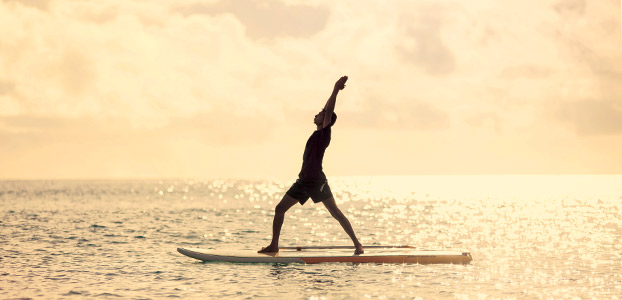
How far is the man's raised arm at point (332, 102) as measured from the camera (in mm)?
15086

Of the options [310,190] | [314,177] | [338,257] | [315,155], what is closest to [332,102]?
[315,155]

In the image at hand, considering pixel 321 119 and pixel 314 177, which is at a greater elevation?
pixel 321 119

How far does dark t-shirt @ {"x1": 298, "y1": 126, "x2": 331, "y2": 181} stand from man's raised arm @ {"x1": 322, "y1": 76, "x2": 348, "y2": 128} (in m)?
0.33

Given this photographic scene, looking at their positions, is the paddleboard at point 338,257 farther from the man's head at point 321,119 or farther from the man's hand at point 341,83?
the man's hand at point 341,83

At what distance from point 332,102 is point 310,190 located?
2228 mm

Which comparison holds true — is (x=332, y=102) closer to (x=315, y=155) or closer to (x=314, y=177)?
(x=315, y=155)

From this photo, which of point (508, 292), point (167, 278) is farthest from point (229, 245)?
point (508, 292)

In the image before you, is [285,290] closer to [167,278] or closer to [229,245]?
[167,278]

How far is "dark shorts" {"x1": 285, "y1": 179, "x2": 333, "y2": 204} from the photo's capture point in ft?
53.1

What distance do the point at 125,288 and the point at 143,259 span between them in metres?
5.50

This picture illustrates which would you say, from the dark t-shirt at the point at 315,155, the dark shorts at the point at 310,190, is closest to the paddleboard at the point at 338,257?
the dark shorts at the point at 310,190

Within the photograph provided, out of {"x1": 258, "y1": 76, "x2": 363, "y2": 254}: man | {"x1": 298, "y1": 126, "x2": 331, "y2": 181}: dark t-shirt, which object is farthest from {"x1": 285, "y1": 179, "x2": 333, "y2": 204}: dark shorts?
{"x1": 298, "y1": 126, "x2": 331, "y2": 181}: dark t-shirt

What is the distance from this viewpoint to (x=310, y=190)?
53.2 feet

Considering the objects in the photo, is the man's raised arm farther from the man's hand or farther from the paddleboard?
the paddleboard
